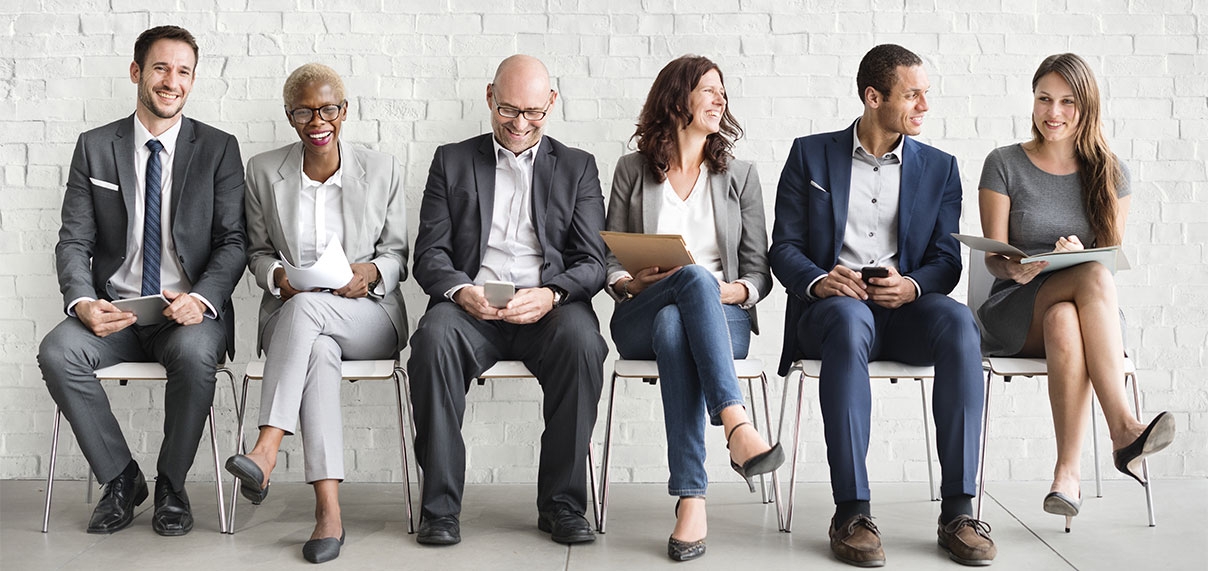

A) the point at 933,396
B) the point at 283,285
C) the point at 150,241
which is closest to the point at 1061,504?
the point at 933,396

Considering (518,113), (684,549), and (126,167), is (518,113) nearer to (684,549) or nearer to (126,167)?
(126,167)

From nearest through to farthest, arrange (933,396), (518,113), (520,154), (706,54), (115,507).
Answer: (933,396), (115,507), (518,113), (520,154), (706,54)

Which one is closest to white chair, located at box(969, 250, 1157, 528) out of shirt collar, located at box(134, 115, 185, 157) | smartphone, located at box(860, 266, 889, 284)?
smartphone, located at box(860, 266, 889, 284)

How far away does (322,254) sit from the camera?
321 centimetres

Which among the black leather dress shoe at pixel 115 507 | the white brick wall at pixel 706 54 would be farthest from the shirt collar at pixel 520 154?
the black leather dress shoe at pixel 115 507

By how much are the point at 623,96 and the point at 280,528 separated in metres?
1.81

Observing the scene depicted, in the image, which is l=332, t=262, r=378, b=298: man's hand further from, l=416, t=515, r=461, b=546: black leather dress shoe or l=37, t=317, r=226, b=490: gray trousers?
l=416, t=515, r=461, b=546: black leather dress shoe

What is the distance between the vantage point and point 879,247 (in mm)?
3295

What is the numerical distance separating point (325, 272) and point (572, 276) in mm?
715

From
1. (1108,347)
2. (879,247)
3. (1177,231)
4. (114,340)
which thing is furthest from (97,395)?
(1177,231)

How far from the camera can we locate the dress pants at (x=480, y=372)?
9.89 feet

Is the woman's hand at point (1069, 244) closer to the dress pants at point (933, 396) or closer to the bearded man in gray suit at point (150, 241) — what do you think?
the dress pants at point (933, 396)

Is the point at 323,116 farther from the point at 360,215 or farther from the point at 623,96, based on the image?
the point at 623,96

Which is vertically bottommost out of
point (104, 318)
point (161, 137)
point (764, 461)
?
point (764, 461)
